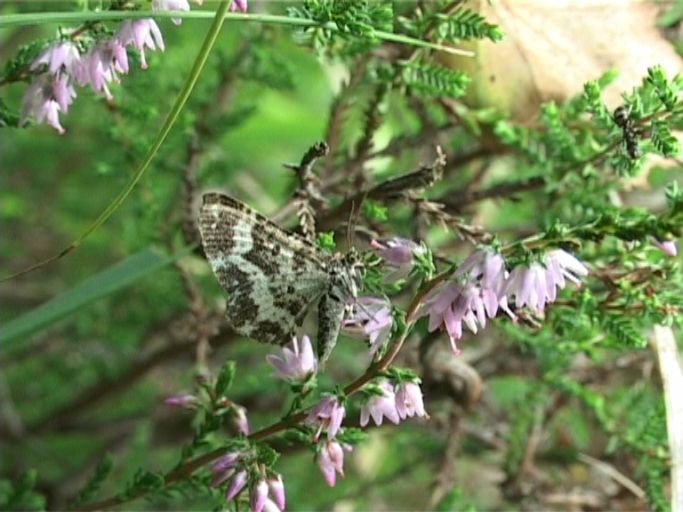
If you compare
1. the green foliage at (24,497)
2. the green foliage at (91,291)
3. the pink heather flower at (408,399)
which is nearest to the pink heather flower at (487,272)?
the pink heather flower at (408,399)

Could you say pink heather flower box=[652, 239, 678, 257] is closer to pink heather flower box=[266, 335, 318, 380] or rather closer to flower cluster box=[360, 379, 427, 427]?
flower cluster box=[360, 379, 427, 427]

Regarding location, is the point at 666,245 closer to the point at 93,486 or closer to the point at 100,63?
the point at 100,63

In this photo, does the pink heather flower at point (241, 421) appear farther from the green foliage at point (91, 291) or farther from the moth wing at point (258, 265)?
the green foliage at point (91, 291)

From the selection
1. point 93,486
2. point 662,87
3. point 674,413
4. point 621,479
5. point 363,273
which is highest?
point 662,87

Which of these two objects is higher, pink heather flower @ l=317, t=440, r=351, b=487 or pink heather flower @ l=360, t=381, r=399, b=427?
pink heather flower @ l=360, t=381, r=399, b=427

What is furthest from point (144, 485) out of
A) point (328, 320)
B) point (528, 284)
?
point (528, 284)

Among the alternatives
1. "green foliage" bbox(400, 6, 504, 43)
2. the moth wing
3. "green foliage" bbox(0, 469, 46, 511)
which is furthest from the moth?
"green foliage" bbox(0, 469, 46, 511)
